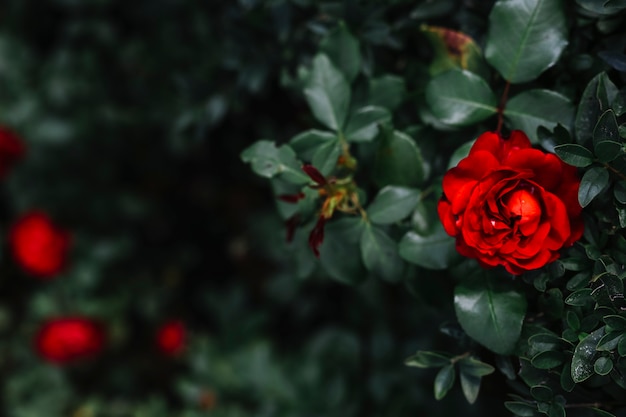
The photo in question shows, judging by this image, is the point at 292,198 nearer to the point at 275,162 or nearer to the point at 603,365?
the point at 275,162

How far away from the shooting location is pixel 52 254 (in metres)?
1.83

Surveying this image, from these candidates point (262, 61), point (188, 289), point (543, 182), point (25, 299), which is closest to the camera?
point (543, 182)

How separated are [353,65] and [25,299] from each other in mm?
1447

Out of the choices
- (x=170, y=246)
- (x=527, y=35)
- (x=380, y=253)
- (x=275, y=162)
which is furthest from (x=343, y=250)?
(x=170, y=246)

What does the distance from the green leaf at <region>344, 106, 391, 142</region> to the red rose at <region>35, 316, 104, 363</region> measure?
1105 mm

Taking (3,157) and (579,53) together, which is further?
(3,157)

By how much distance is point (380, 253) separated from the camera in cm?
97

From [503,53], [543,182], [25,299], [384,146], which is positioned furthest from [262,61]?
[25,299]

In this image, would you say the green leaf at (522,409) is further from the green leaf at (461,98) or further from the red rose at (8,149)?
the red rose at (8,149)

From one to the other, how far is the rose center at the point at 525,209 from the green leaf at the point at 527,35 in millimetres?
202

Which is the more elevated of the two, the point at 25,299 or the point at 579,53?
the point at 579,53

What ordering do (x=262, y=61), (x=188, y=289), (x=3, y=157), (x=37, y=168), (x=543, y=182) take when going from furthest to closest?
(x=188, y=289) → (x=37, y=168) → (x=3, y=157) → (x=262, y=61) → (x=543, y=182)

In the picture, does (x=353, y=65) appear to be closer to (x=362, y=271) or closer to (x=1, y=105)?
(x=362, y=271)

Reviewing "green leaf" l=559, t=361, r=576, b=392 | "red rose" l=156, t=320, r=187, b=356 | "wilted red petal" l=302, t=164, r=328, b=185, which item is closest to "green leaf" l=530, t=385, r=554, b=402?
"green leaf" l=559, t=361, r=576, b=392
